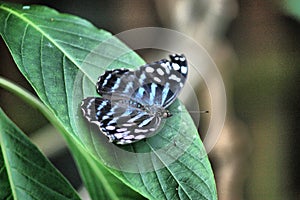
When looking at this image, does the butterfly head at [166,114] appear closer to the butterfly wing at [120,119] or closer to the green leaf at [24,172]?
the butterfly wing at [120,119]

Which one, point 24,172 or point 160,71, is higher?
point 160,71

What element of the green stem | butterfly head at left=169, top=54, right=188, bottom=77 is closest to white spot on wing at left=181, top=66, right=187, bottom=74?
butterfly head at left=169, top=54, right=188, bottom=77

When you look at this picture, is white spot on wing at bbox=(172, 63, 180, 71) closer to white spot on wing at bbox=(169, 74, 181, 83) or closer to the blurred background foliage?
white spot on wing at bbox=(169, 74, 181, 83)

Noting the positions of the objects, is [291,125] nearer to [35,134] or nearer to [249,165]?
[249,165]

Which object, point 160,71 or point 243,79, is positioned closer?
point 160,71

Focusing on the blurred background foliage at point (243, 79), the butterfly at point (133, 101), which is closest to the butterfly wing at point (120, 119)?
the butterfly at point (133, 101)

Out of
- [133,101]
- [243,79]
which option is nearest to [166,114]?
[133,101]

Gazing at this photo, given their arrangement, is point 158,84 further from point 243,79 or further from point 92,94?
point 243,79
